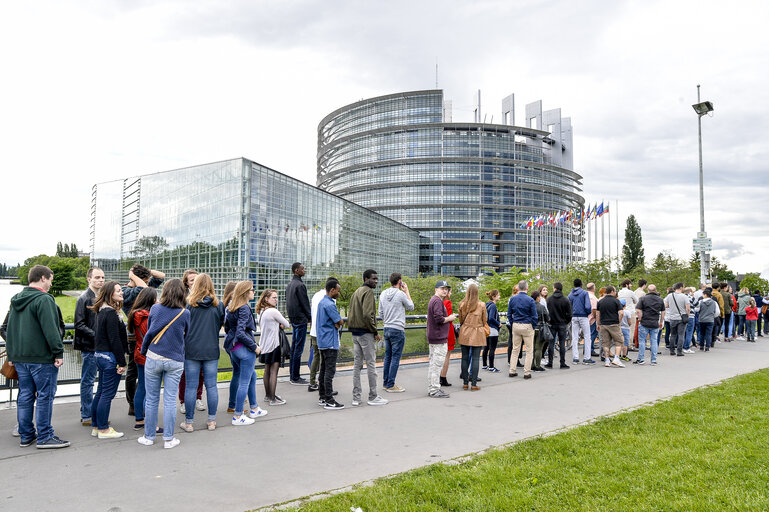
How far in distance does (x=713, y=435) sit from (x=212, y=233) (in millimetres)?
42201

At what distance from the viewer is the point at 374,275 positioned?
8.31 metres

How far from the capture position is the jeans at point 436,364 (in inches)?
334

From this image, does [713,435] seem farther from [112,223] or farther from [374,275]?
[112,223]

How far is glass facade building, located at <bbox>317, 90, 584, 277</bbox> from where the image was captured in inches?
4112

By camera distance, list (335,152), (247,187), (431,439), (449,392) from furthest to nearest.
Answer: (335,152) < (247,187) < (449,392) < (431,439)

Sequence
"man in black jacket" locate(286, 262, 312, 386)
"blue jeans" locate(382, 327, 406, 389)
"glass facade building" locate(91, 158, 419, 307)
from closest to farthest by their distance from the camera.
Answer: "blue jeans" locate(382, 327, 406, 389) → "man in black jacket" locate(286, 262, 312, 386) → "glass facade building" locate(91, 158, 419, 307)

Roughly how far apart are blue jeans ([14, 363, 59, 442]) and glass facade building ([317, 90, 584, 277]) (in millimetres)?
97503

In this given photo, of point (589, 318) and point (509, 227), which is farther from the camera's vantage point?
point (509, 227)

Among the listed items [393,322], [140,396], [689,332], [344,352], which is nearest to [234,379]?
[140,396]

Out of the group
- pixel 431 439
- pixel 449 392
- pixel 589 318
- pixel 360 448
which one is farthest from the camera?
pixel 589 318

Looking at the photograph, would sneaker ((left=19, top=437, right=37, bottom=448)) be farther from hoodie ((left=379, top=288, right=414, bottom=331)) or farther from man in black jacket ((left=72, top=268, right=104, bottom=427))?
hoodie ((left=379, top=288, right=414, bottom=331))

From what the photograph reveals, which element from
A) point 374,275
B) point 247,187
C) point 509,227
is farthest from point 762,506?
point 509,227

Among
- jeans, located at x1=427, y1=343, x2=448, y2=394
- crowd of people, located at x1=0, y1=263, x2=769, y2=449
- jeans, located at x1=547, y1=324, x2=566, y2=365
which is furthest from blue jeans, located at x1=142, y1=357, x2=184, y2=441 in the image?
jeans, located at x1=547, y1=324, x2=566, y2=365

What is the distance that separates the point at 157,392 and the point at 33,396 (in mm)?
1372
